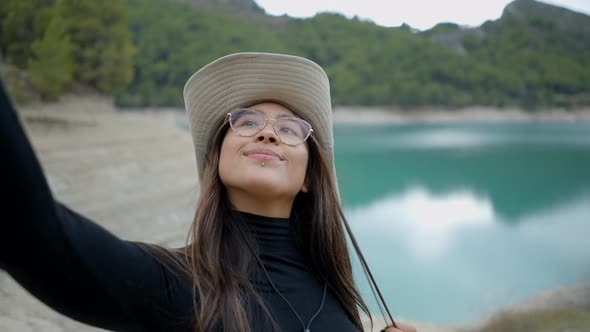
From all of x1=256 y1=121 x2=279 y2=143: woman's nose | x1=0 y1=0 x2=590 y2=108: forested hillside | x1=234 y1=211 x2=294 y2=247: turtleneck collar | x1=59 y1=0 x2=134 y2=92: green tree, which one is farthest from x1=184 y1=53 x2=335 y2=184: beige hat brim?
x1=0 y1=0 x2=590 y2=108: forested hillside

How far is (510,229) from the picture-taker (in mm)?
10492

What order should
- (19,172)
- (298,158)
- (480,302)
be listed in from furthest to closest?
(480,302)
(298,158)
(19,172)

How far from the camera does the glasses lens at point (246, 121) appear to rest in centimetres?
114

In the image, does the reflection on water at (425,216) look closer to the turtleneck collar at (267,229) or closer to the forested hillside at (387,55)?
the turtleneck collar at (267,229)

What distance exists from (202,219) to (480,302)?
21.0ft

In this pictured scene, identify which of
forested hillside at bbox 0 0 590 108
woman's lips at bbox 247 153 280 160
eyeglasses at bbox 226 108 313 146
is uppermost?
forested hillside at bbox 0 0 590 108

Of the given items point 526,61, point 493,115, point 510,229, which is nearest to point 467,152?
point 510,229

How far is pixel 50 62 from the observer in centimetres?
1249

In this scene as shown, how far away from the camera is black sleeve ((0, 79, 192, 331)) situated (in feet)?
1.81

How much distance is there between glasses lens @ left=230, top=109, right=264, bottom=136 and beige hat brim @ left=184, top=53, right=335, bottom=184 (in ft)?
0.20

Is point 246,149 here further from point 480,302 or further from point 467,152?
point 467,152

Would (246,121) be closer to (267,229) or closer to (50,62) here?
(267,229)

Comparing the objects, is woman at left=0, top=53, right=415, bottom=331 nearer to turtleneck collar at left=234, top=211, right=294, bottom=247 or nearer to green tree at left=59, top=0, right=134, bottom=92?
turtleneck collar at left=234, top=211, right=294, bottom=247

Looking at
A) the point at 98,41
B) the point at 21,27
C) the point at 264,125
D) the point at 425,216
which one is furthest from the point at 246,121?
the point at 98,41
